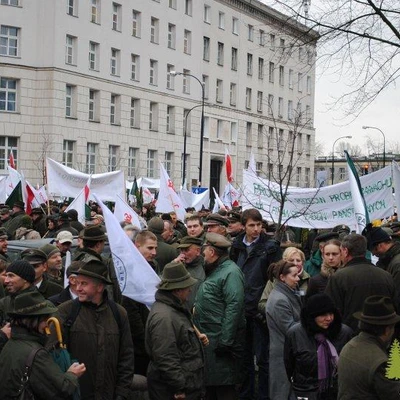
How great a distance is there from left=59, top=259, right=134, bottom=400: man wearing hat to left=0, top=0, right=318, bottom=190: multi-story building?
27013 mm

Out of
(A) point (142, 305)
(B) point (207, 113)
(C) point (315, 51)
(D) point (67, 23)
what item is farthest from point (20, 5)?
(A) point (142, 305)

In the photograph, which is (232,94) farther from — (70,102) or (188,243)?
(188,243)

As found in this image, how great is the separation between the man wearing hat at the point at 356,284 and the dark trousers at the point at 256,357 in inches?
54.8

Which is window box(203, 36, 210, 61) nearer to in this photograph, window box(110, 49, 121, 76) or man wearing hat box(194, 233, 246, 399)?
window box(110, 49, 121, 76)

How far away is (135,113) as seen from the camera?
5181 cm

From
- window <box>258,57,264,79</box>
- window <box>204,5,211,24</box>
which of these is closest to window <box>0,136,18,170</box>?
window <box>204,5,211,24</box>

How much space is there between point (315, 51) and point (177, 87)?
43.7 m

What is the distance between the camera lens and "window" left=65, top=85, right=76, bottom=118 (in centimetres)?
4591

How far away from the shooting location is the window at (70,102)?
151 feet

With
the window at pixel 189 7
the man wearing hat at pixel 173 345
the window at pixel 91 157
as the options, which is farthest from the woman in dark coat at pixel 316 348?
the window at pixel 189 7

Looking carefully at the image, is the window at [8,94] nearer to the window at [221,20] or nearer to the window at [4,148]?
the window at [4,148]

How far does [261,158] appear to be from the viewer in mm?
67062

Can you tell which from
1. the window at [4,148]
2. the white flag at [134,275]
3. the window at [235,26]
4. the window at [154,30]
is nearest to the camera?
the white flag at [134,275]

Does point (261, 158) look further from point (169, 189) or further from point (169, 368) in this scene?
point (169, 368)
